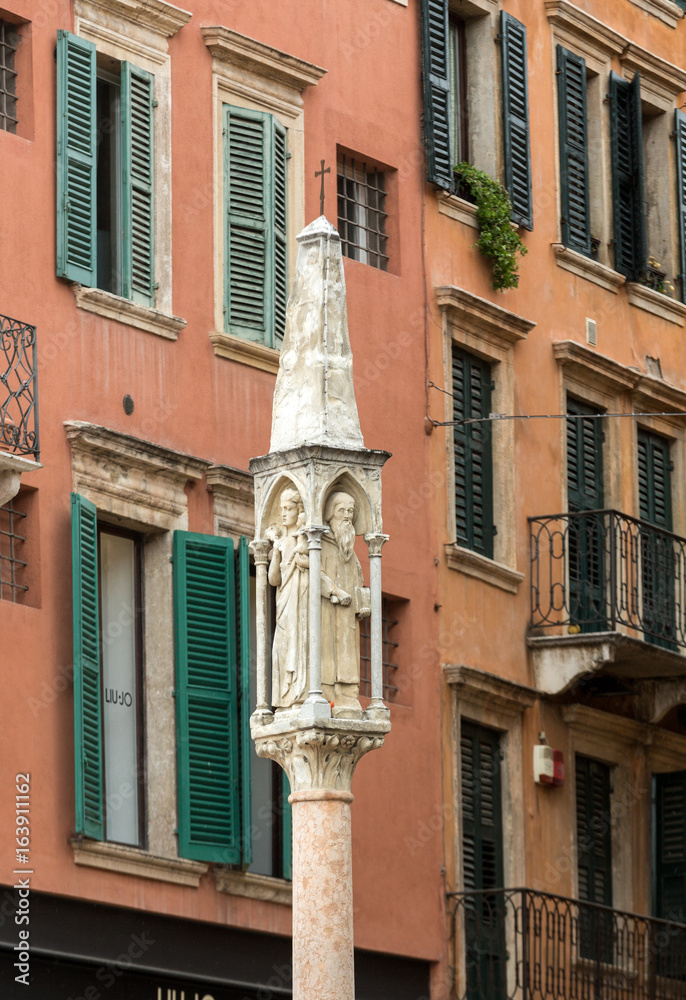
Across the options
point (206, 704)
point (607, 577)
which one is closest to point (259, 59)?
A: point (206, 704)

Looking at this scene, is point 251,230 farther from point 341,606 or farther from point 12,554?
Answer: point 341,606

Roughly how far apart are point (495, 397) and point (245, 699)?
17.2ft

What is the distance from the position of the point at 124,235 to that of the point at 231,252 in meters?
1.27

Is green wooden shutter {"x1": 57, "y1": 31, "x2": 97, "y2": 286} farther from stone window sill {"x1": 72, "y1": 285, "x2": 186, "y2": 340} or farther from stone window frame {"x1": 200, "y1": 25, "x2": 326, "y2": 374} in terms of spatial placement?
stone window frame {"x1": 200, "y1": 25, "x2": 326, "y2": 374}

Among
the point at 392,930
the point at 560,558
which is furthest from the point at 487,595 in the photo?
the point at 392,930

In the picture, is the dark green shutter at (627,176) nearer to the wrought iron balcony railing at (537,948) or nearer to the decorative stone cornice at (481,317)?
the decorative stone cornice at (481,317)

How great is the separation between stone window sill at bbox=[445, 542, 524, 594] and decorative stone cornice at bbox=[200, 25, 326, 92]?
402 centimetres

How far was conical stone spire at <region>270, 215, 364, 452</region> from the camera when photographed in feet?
50.1

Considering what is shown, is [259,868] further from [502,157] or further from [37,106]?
[502,157]

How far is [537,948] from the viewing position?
22734 mm

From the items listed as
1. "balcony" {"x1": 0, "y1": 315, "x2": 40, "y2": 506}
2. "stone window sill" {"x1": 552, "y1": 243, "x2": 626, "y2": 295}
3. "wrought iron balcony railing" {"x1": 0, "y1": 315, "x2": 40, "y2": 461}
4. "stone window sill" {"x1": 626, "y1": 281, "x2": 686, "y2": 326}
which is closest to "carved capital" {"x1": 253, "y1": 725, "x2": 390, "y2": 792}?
"balcony" {"x1": 0, "y1": 315, "x2": 40, "y2": 506}

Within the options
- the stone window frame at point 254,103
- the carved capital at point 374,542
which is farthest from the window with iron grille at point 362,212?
the carved capital at point 374,542

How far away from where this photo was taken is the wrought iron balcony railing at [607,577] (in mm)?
24188

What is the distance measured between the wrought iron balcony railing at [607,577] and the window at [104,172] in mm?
5398
